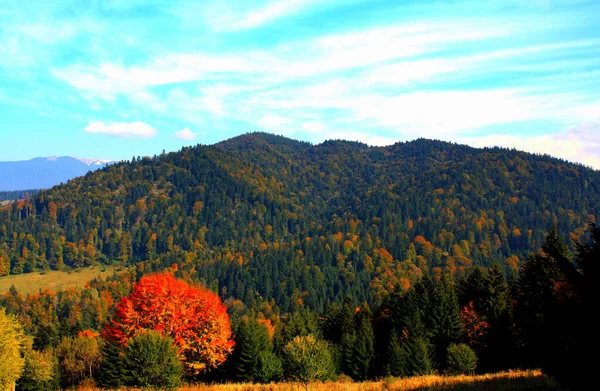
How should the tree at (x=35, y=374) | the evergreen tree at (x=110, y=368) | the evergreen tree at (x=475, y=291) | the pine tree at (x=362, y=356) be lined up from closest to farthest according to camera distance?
the evergreen tree at (x=110, y=368) → the tree at (x=35, y=374) → the pine tree at (x=362, y=356) → the evergreen tree at (x=475, y=291)

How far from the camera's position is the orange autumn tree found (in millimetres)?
59844

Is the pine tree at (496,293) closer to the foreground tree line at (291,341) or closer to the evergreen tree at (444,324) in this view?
the foreground tree line at (291,341)

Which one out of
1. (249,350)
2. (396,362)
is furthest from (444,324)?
(249,350)

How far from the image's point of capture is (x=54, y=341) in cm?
10044

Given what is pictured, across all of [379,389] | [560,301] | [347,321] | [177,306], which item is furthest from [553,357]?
Result: [347,321]

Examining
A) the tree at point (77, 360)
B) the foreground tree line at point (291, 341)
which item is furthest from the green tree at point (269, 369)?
the tree at point (77, 360)

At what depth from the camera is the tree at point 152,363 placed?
117 ft

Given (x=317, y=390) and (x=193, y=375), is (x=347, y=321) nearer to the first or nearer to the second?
(x=193, y=375)

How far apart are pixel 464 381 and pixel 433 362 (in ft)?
147

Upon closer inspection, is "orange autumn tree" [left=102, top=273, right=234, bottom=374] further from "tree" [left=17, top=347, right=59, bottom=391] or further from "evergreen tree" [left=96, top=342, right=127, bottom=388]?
"tree" [left=17, top=347, right=59, bottom=391]

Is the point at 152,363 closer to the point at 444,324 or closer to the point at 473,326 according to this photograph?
the point at 444,324

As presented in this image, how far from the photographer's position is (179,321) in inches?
2402

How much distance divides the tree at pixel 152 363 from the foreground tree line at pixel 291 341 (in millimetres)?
80

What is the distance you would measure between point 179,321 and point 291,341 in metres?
24.1
